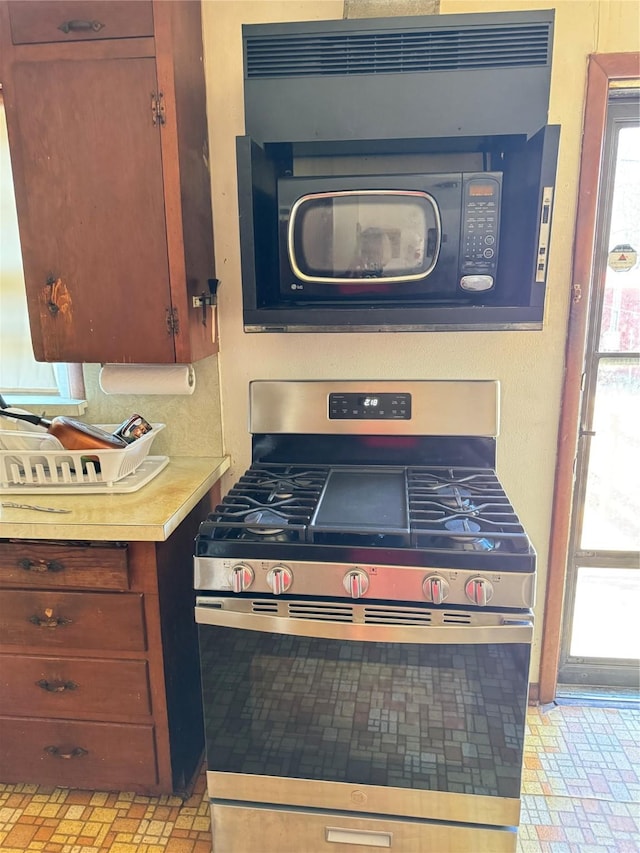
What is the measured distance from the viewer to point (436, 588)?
124 centimetres

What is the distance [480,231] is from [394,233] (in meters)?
0.21

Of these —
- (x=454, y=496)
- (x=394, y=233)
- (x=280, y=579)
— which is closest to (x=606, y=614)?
(x=454, y=496)

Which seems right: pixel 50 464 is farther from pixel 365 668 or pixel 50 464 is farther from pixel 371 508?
pixel 365 668

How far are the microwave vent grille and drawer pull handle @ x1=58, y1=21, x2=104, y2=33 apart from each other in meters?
0.36

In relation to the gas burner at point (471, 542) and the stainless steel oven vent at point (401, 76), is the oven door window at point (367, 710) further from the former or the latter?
the stainless steel oven vent at point (401, 76)

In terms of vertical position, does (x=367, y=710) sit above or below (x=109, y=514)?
below

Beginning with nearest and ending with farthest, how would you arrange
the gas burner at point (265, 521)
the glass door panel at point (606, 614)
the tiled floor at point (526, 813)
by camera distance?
the gas burner at point (265, 521) → the tiled floor at point (526, 813) → the glass door panel at point (606, 614)

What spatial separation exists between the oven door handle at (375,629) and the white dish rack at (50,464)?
1.61 ft

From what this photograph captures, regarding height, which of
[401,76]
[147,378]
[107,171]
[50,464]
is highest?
[401,76]

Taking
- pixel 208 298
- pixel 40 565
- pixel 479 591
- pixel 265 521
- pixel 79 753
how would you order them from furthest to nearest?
1. pixel 208 298
2. pixel 79 753
3. pixel 40 565
4. pixel 265 521
5. pixel 479 591

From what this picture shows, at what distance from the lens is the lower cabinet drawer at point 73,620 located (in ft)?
4.92

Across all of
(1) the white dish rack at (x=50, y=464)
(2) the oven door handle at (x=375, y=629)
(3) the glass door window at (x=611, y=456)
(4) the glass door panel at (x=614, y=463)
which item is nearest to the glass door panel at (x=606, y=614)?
(3) the glass door window at (x=611, y=456)

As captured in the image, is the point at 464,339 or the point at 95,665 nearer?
the point at 95,665

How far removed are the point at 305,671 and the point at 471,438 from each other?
81cm
